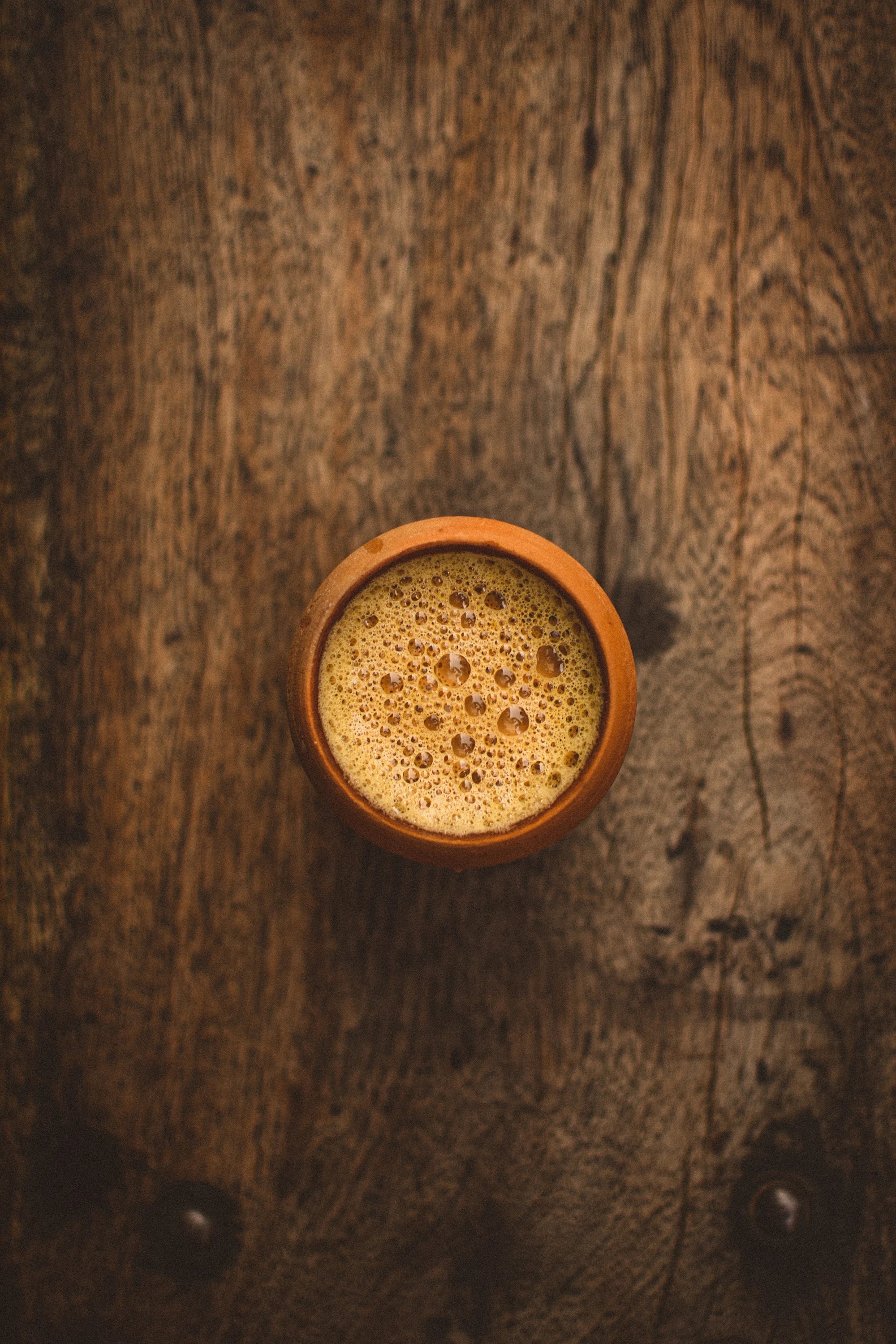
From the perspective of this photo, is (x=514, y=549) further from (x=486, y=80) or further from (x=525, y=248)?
(x=486, y=80)

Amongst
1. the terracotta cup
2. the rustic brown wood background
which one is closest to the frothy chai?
the terracotta cup

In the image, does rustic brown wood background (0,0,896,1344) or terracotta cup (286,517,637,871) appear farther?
rustic brown wood background (0,0,896,1344)

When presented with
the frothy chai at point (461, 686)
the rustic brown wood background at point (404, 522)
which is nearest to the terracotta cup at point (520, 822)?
the frothy chai at point (461, 686)

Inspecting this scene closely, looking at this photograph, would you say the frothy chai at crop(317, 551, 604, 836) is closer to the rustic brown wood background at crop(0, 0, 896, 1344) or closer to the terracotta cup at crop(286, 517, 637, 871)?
the terracotta cup at crop(286, 517, 637, 871)

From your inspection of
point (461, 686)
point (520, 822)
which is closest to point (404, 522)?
point (461, 686)

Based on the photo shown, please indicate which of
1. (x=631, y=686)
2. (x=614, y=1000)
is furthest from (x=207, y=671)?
(x=614, y=1000)

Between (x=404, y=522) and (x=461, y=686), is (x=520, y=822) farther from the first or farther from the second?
(x=404, y=522)
